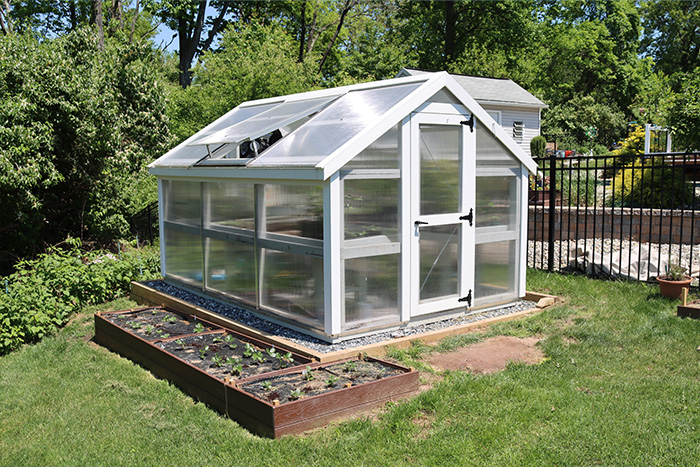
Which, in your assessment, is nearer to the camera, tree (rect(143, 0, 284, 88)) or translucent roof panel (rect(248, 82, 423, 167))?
translucent roof panel (rect(248, 82, 423, 167))

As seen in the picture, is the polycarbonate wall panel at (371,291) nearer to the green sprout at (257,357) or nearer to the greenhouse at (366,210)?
the greenhouse at (366,210)

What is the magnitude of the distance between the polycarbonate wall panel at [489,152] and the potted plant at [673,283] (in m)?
2.51

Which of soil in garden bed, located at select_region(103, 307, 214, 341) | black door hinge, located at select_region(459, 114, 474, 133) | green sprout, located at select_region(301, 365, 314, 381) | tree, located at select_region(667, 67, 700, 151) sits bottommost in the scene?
soil in garden bed, located at select_region(103, 307, 214, 341)

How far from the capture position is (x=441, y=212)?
6953 millimetres

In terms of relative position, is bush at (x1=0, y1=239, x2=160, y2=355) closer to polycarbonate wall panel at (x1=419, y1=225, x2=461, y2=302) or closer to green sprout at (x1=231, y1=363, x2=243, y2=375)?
green sprout at (x1=231, y1=363, x2=243, y2=375)

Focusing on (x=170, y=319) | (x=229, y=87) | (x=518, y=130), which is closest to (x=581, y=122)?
(x=518, y=130)

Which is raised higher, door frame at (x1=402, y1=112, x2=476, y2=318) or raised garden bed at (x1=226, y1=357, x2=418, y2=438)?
door frame at (x1=402, y1=112, x2=476, y2=318)

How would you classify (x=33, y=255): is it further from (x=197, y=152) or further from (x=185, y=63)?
(x=185, y=63)

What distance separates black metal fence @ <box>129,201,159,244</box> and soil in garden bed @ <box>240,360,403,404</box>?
8.95 metres

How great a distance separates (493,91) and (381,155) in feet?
63.8

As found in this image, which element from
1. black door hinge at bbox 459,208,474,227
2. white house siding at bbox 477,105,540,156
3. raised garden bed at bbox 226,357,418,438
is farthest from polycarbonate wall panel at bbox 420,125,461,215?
white house siding at bbox 477,105,540,156

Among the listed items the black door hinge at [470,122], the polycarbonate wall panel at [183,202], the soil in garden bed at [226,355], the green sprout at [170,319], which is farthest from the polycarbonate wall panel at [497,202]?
the green sprout at [170,319]

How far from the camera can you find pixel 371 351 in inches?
241

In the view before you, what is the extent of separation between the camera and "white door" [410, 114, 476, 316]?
6707mm
